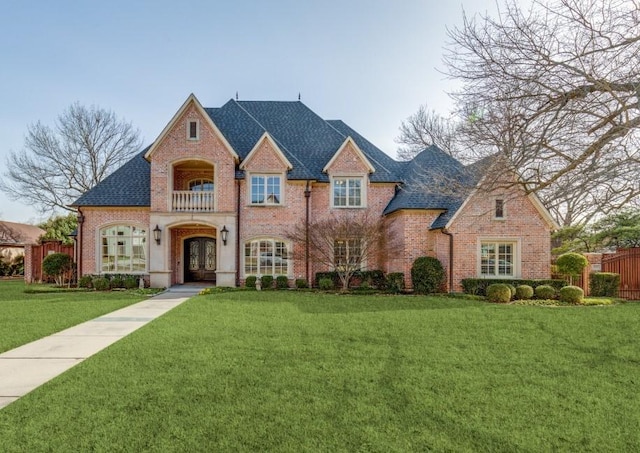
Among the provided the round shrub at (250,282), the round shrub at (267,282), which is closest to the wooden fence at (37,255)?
the round shrub at (250,282)

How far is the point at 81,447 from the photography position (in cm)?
340

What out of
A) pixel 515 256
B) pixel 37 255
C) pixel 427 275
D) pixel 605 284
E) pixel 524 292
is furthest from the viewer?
pixel 37 255

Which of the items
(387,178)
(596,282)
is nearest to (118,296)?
(387,178)

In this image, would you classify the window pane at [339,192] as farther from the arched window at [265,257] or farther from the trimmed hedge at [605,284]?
the trimmed hedge at [605,284]

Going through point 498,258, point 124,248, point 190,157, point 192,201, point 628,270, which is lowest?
point 628,270

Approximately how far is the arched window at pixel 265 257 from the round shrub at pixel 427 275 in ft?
20.0

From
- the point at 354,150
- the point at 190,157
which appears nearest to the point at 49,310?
the point at 190,157

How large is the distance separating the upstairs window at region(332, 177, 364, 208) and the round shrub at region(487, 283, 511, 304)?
287 inches

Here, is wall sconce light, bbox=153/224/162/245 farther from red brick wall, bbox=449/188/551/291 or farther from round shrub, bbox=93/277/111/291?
red brick wall, bbox=449/188/551/291

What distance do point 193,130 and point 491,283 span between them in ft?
48.1

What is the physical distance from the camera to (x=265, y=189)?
1759cm

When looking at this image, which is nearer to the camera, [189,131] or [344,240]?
[344,240]

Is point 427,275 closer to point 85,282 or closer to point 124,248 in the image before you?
point 124,248

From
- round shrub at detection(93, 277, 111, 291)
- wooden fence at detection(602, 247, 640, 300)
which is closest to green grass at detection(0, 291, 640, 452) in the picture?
wooden fence at detection(602, 247, 640, 300)
